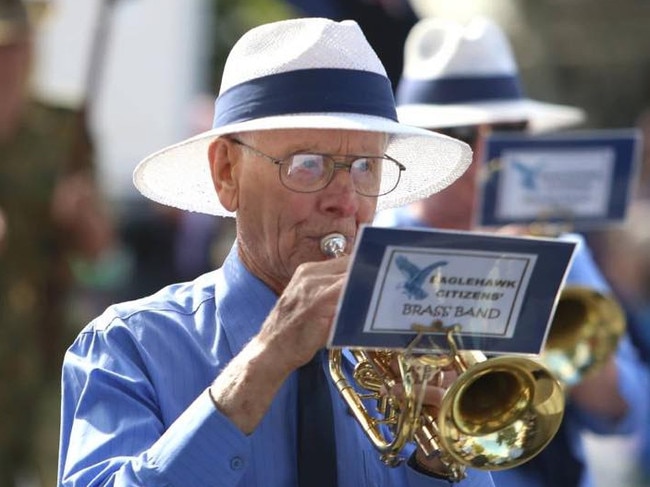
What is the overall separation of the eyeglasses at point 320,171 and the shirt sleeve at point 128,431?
0.45 meters

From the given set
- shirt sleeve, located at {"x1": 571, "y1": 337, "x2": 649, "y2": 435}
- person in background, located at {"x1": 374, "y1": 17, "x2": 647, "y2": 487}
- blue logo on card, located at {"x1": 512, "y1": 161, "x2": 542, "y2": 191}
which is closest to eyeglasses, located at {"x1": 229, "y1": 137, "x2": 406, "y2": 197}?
person in background, located at {"x1": 374, "y1": 17, "x2": 647, "y2": 487}

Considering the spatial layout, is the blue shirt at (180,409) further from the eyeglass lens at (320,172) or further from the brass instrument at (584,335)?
the brass instrument at (584,335)

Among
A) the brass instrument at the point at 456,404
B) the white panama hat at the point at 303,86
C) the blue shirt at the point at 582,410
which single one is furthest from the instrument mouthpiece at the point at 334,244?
the blue shirt at the point at 582,410

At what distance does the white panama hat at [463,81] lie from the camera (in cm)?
649

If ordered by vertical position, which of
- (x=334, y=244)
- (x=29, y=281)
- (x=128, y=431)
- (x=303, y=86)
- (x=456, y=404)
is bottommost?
(x=29, y=281)

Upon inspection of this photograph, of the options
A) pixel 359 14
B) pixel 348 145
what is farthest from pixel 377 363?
pixel 359 14

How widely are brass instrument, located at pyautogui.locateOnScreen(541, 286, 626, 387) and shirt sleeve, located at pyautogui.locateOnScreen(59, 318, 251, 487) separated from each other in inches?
103

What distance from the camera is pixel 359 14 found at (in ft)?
28.9

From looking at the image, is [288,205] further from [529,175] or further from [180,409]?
[529,175]

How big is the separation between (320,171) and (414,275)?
0.45 metres

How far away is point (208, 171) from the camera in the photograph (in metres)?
4.36

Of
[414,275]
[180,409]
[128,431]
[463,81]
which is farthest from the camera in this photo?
[463,81]

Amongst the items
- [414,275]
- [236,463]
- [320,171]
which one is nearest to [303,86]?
[320,171]

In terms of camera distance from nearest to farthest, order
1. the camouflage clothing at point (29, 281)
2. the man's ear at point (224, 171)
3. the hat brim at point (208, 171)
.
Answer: the man's ear at point (224, 171)
the hat brim at point (208, 171)
the camouflage clothing at point (29, 281)
